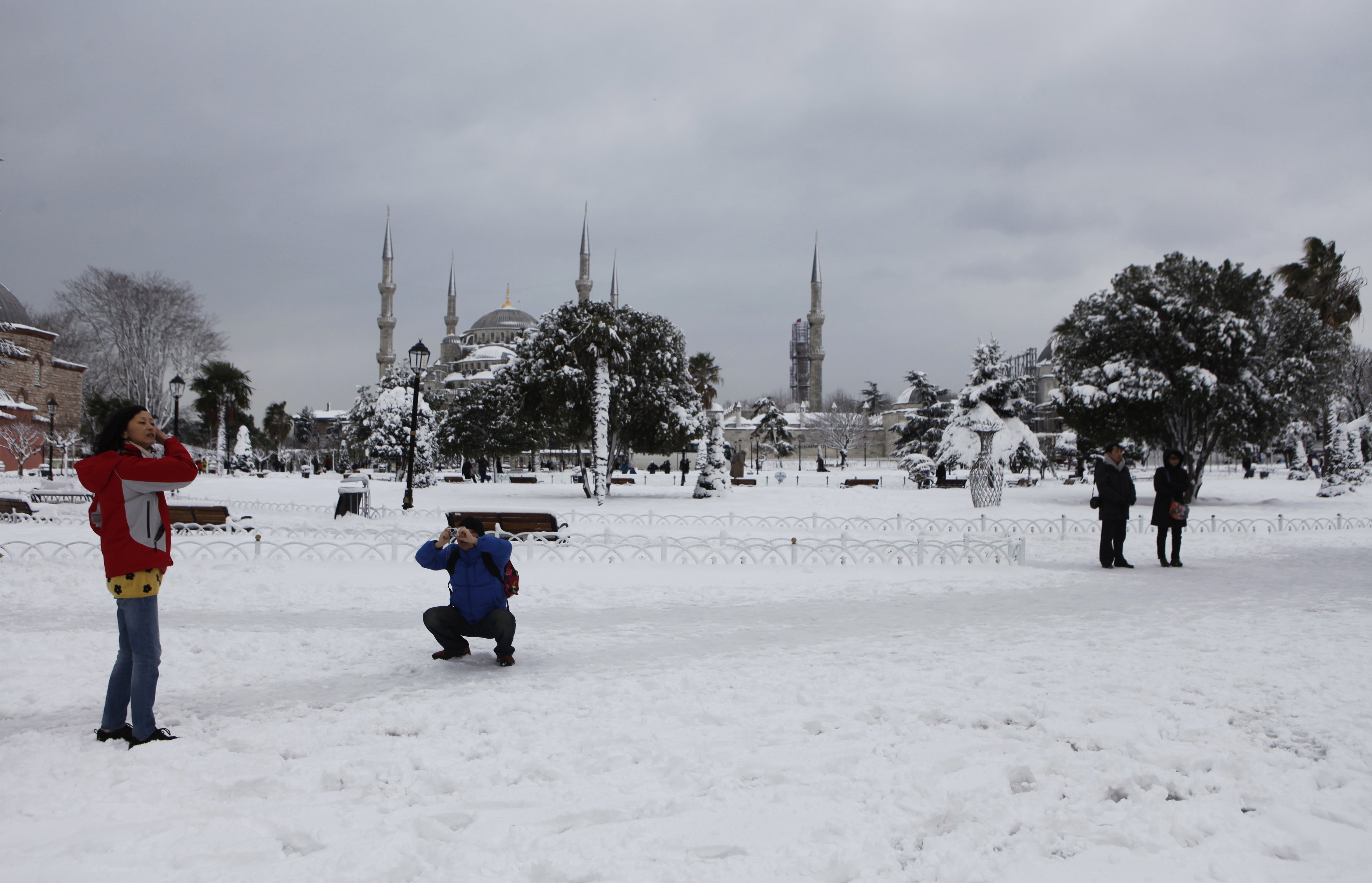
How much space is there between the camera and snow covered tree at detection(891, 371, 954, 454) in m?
37.7

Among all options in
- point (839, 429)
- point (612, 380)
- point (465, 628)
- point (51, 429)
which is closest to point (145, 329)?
point (51, 429)

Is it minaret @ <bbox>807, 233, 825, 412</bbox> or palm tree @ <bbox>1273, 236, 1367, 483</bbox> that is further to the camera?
minaret @ <bbox>807, 233, 825, 412</bbox>

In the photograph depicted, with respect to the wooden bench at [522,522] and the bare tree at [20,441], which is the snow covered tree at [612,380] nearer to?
the wooden bench at [522,522]

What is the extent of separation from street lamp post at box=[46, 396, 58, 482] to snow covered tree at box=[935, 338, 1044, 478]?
22289 millimetres

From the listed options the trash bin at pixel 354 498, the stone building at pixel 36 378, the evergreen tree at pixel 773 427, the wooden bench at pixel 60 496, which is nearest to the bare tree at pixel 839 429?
the evergreen tree at pixel 773 427

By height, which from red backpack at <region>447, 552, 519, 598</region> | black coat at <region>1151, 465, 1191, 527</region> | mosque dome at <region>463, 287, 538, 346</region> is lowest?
red backpack at <region>447, 552, 519, 598</region>

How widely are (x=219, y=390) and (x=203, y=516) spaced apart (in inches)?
1462

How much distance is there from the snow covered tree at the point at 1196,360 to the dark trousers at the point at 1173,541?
41.1 ft

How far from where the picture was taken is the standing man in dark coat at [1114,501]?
29.0ft

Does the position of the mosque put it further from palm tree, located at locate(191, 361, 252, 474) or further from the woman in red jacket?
the woman in red jacket

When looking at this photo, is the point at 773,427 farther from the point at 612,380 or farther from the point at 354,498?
the point at 354,498

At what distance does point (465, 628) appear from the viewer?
4.59m

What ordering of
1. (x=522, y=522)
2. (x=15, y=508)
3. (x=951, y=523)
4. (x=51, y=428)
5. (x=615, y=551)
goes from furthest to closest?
(x=51, y=428), (x=951, y=523), (x=15, y=508), (x=522, y=522), (x=615, y=551)

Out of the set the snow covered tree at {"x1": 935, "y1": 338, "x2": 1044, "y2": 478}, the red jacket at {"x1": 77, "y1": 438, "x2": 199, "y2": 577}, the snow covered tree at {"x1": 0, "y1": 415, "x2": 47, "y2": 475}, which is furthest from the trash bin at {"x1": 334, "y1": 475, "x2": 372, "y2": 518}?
the snow covered tree at {"x1": 0, "y1": 415, "x2": 47, "y2": 475}
